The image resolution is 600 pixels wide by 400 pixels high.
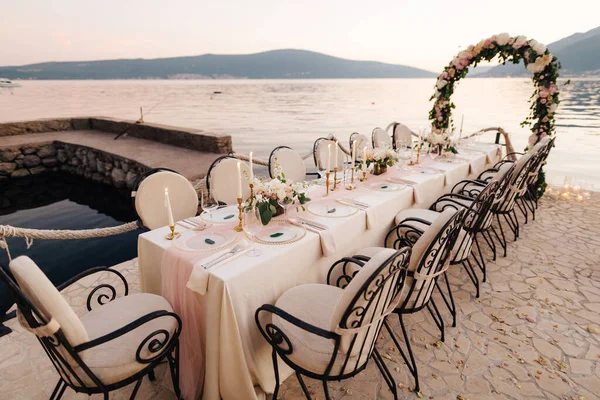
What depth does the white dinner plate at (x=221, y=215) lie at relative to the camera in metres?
2.42

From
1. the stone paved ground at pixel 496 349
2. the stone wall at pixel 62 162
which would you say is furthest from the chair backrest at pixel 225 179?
the stone wall at pixel 62 162

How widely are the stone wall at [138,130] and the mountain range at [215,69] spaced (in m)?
145

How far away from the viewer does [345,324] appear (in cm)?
145

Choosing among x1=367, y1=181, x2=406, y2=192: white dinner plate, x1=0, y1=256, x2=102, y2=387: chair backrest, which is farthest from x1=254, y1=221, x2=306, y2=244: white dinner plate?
x1=367, y1=181, x2=406, y2=192: white dinner plate

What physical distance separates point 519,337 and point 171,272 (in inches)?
105

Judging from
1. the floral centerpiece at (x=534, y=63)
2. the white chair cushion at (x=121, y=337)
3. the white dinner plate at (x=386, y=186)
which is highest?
the floral centerpiece at (x=534, y=63)

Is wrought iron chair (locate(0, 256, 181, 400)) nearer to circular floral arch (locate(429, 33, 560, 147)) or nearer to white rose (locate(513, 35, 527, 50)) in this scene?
circular floral arch (locate(429, 33, 560, 147))

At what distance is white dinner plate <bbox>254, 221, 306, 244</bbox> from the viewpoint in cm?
209

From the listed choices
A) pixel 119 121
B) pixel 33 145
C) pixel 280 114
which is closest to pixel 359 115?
pixel 280 114

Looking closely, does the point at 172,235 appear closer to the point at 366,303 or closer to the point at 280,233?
the point at 280,233

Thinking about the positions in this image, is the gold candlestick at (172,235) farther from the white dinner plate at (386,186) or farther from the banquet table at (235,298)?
the white dinner plate at (386,186)

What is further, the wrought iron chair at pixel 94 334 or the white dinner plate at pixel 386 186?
the white dinner plate at pixel 386 186

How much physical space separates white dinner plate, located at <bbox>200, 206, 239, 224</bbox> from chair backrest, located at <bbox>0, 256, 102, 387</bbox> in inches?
45.0

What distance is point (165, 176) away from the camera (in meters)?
2.89
